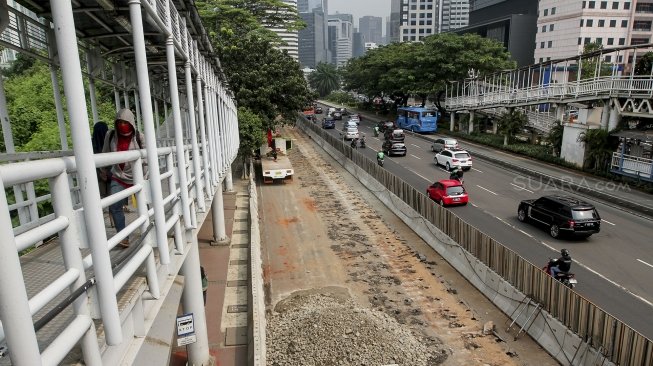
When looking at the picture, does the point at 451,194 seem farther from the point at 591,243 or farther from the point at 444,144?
the point at 444,144

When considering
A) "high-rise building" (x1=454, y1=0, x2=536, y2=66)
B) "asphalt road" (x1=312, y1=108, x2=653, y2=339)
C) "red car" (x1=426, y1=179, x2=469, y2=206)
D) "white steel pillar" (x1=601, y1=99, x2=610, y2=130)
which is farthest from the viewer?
"high-rise building" (x1=454, y1=0, x2=536, y2=66)

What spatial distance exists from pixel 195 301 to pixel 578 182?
25259mm

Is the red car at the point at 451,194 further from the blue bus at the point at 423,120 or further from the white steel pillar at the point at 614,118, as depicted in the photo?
the blue bus at the point at 423,120

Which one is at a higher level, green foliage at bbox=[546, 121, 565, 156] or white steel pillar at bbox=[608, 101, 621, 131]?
white steel pillar at bbox=[608, 101, 621, 131]

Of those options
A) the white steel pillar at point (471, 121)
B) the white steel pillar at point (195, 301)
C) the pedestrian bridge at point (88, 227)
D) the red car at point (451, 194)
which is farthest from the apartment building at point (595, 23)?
the pedestrian bridge at point (88, 227)

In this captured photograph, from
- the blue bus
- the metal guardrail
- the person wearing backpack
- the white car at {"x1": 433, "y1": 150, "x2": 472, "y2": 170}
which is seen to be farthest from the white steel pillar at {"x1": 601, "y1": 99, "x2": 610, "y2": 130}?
the person wearing backpack

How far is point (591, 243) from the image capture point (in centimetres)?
1677

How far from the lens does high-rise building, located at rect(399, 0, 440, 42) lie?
15575 centimetres

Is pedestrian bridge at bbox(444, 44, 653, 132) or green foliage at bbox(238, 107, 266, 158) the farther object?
green foliage at bbox(238, 107, 266, 158)

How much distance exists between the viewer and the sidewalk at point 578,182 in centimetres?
2198

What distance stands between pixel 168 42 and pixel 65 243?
10.7 feet

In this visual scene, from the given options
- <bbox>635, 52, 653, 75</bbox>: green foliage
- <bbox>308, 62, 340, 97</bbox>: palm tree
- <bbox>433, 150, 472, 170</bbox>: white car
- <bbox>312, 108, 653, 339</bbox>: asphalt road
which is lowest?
<bbox>312, 108, 653, 339</bbox>: asphalt road

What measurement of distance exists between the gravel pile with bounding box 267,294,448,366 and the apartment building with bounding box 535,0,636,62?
74.3 metres

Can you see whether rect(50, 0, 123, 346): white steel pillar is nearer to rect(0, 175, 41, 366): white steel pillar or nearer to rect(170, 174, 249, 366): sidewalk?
rect(0, 175, 41, 366): white steel pillar
